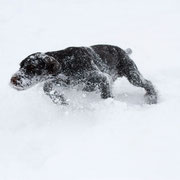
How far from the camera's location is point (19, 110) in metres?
6.50

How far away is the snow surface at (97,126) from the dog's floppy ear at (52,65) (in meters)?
0.85

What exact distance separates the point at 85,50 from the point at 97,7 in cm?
813

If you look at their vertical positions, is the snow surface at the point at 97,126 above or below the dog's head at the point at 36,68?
below

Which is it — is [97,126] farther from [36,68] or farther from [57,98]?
[36,68]

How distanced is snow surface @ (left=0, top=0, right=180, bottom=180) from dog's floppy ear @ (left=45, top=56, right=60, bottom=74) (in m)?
0.85

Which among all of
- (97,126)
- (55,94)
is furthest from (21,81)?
(97,126)

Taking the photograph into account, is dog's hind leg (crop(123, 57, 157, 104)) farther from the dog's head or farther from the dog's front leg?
the dog's head

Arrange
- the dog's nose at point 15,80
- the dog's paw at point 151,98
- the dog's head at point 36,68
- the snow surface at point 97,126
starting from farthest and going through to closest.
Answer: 1. the dog's paw at point 151,98
2. the dog's head at point 36,68
3. the dog's nose at point 15,80
4. the snow surface at point 97,126

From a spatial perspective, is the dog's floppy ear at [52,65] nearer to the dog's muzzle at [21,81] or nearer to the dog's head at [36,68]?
the dog's head at [36,68]

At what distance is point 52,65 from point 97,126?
1.16 m

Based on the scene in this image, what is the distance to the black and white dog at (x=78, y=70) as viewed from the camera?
561 centimetres

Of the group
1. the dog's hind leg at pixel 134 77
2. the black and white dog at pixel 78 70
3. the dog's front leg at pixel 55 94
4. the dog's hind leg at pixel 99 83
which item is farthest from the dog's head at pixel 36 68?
the dog's hind leg at pixel 134 77

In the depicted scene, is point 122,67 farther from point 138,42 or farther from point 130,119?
point 138,42

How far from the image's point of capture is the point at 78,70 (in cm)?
615
